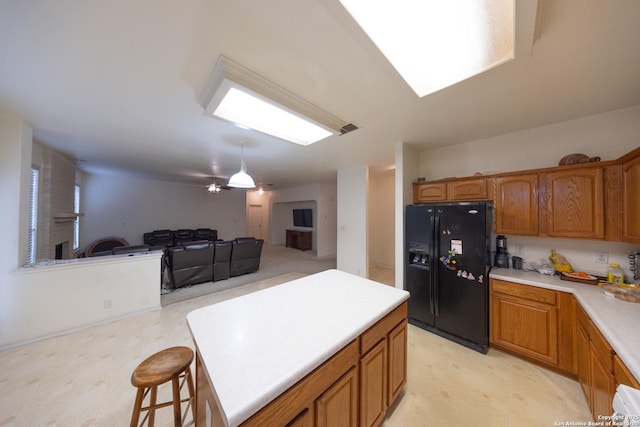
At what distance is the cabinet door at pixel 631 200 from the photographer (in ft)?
5.09

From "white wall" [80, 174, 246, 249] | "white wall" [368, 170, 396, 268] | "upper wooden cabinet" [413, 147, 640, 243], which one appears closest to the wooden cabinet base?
"upper wooden cabinet" [413, 147, 640, 243]

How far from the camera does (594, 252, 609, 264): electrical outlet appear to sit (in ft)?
6.64

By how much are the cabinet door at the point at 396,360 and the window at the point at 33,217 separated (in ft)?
14.1

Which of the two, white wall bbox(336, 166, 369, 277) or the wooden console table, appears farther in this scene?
the wooden console table

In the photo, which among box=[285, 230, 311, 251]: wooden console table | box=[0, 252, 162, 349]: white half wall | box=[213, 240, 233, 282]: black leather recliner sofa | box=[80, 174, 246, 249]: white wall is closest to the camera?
box=[0, 252, 162, 349]: white half wall

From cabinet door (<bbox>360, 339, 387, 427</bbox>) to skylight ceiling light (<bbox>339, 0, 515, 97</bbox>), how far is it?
181 centimetres

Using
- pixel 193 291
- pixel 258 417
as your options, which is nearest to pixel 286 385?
pixel 258 417

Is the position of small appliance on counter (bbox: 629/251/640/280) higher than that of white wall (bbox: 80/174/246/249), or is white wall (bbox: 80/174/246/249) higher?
white wall (bbox: 80/174/246/249)

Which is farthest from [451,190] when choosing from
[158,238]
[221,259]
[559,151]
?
[158,238]

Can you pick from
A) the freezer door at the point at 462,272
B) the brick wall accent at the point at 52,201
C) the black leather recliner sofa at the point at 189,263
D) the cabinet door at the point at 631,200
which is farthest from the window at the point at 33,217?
the cabinet door at the point at 631,200

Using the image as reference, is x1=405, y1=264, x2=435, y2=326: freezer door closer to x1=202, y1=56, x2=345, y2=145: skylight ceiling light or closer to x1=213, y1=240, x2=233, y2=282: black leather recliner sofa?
x1=202, y1=56, x2=345, y2=145: skylight ceiling light

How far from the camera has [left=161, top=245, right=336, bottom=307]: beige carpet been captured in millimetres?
3702

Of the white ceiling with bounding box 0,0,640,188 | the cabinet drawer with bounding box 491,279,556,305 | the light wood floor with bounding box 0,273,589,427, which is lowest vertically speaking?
the light wood floor with bounding box 0,273,589,427

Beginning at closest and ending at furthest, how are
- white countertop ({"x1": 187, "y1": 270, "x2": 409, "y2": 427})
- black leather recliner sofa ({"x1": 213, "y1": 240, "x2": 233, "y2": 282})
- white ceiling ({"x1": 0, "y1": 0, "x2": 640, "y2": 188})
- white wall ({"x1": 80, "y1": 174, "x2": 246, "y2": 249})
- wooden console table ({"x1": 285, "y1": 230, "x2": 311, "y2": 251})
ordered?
white countertop ({"x1": 187, "y1": 270, "x2": 409, "y2": 427}), white ceiling ({"x1": 0, "y1": 0, "x2": 640, "y2": 188}), black leather recliner sofa ({"x1": 213, "y1": 240, "x2": 233, "y2": 282}), white wall ({"x1": 80, "y1": 174, "x2": 246, "y2": 249}), wooden console table ({"x1": 285, "y1": 230, "x2": 311, "y2": 251})
